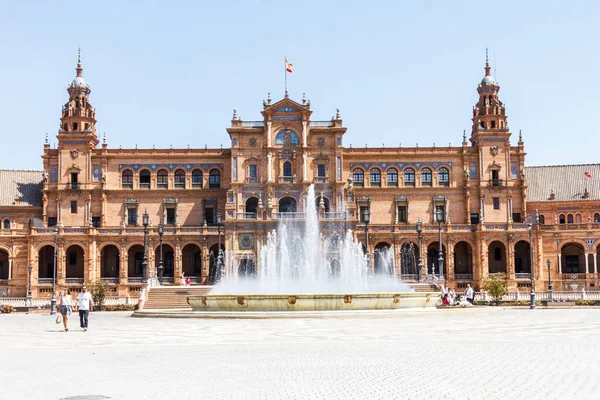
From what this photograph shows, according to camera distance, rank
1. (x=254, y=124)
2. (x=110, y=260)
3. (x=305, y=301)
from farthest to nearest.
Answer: (x=110, y=260) < (x=254, y=124) < (x=305, y=301)

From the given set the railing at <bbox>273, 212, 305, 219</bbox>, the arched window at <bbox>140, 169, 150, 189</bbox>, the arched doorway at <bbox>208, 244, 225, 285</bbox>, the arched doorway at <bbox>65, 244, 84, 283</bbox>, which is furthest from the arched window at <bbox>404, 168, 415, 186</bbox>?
the arched doorway at <bbox>65, 244, 84, 283</bbox>

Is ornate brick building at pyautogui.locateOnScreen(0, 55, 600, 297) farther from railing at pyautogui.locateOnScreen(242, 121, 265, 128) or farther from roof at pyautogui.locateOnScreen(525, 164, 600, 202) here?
roof at pyautogui.locateOnScreen(525, 164, 600, 202)

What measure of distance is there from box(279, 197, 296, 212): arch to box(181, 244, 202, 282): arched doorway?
10002mm

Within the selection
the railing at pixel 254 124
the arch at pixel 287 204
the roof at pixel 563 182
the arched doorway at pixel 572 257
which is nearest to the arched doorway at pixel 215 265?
the arch at pixel 287 204

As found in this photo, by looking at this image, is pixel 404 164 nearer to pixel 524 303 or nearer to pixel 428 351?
pixel 524 303

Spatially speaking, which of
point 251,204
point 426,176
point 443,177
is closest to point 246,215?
point 251,204

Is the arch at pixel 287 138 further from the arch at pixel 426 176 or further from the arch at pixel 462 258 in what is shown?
the arch at pixel 462 258

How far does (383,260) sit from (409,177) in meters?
10.1

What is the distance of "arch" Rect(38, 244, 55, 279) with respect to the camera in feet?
258

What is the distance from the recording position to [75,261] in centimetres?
7956

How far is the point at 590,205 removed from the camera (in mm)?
84875

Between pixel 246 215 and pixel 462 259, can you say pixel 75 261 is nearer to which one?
pixel 246 215

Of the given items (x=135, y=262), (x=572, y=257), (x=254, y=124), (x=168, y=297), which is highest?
(x=254, y=124)

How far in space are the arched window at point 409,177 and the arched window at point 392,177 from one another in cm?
96
